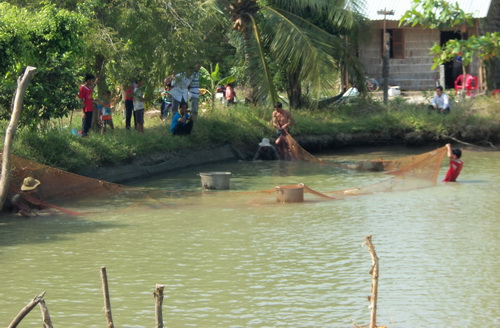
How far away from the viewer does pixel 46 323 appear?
5.20m

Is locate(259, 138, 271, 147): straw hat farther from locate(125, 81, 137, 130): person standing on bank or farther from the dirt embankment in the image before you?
locate(125, 81, 137, 130): person standing on bank

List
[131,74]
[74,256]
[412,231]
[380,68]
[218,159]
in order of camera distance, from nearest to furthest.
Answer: [74,256]
[412,231]
[131,74]
[218,159]
[380,68]

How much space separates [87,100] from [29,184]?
4541 mm

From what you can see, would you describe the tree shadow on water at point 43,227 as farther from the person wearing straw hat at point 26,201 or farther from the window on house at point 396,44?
the window on house at point 396,44

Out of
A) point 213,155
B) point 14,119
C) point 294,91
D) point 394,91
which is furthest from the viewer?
point 394,91

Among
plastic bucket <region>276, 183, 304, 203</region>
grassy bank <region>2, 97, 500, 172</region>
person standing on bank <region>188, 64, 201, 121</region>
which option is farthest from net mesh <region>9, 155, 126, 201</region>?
→ person standing on bank <region>188, 64, 201, 121</region>

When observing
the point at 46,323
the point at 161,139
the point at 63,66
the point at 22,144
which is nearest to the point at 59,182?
the point at 22,144

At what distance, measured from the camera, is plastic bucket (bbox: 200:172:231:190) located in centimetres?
1553

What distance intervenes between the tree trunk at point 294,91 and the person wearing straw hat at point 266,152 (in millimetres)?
4561

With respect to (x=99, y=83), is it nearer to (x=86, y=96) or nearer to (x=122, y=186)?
(x=86, y=96)

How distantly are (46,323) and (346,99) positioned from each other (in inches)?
790

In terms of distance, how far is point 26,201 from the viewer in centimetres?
1312

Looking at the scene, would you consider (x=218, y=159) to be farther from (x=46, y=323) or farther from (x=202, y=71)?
(x=46, y=323)

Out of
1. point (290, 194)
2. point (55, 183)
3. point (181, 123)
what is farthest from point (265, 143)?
point (55, 183)
